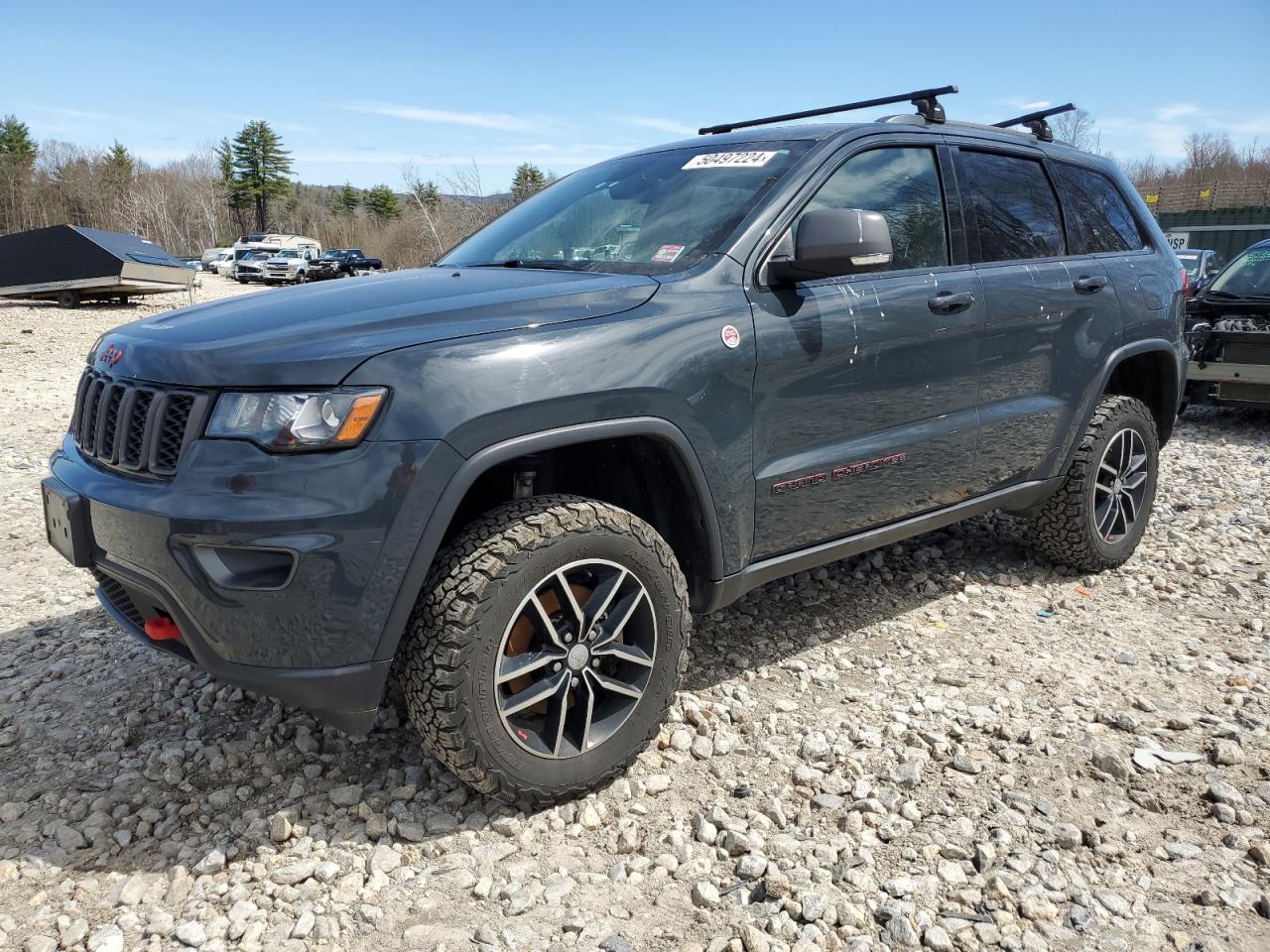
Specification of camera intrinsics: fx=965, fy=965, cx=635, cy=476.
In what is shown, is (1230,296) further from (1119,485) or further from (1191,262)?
(1191,262)

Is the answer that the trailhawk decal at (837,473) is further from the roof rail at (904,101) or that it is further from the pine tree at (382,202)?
the pine tree at (382,202)

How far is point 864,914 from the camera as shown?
234 centimetres

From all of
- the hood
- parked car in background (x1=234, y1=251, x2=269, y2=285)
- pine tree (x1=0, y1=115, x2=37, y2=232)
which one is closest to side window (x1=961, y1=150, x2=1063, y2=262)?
the hood

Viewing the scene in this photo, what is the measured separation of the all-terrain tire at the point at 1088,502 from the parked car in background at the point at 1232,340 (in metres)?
4.50

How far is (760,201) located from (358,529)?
1.71 metres

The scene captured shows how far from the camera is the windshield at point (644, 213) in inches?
125

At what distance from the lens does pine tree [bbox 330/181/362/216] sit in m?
102

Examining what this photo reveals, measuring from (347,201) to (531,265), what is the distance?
10662 centimetres

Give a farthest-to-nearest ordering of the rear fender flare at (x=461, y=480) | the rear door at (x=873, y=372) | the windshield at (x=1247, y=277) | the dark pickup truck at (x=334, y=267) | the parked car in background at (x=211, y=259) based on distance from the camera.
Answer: the parked car in background at (x=211, y=259) → the dark pickup truck at (x=334, y=267) → the windshield at (x=1247, y=277) → the rear door at (x=873, y=372) → the rear fender flare at (x=461, y=480)

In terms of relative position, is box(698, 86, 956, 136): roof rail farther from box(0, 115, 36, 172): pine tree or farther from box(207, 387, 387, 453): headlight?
box(0, 115, 36, 172): pine tree

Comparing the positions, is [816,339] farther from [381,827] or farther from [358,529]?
[381,827]

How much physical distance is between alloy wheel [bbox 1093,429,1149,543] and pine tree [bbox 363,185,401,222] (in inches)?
4173

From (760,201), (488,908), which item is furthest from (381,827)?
(760,201)

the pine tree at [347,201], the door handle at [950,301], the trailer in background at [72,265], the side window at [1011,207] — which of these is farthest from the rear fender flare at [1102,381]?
the pine tree at [347,201]
